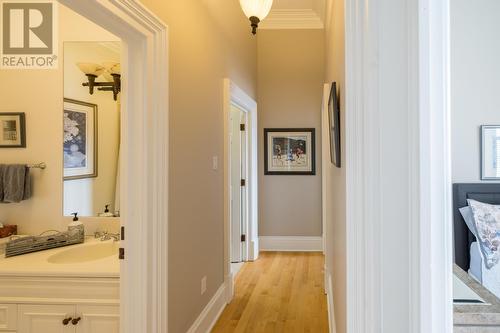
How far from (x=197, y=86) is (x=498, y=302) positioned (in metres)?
2.09

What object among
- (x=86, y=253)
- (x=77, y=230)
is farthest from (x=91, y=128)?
(x=86, y=253)

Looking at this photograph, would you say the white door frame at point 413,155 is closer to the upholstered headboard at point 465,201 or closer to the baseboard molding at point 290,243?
the upholstered headboard at point 465,201

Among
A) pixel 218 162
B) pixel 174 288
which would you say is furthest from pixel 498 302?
pixel 218 162

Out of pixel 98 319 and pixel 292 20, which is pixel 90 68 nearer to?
pixel 98 319

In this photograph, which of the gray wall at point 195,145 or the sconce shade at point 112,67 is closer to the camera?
the gray wall at point 195,145

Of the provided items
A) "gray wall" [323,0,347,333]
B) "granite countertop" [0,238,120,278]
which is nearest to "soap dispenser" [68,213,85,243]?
"granite countertop" [0,238,120,278]

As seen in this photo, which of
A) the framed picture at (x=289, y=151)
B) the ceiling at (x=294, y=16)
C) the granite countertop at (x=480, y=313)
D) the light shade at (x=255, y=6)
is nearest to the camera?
the granite countertop at (x=480, y=313)

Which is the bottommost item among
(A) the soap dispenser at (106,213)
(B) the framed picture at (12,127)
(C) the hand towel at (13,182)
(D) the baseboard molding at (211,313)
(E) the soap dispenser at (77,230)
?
(D) the baseboard molding at (211,313)

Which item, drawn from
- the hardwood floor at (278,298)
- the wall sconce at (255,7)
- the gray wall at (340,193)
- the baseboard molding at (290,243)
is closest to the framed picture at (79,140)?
the wall sconce at (255,7)

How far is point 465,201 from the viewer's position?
126 centimetres

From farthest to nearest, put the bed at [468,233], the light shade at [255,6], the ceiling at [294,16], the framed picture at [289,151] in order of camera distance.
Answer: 1. the framed picture at [289,151]
2. the ceiling at [294,16]
3. the light shade at [255,6]
4. the bed at [468,233]

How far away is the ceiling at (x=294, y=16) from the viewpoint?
4.59 m

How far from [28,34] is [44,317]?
192 centimetres

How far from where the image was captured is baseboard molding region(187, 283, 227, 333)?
241 centimetres
